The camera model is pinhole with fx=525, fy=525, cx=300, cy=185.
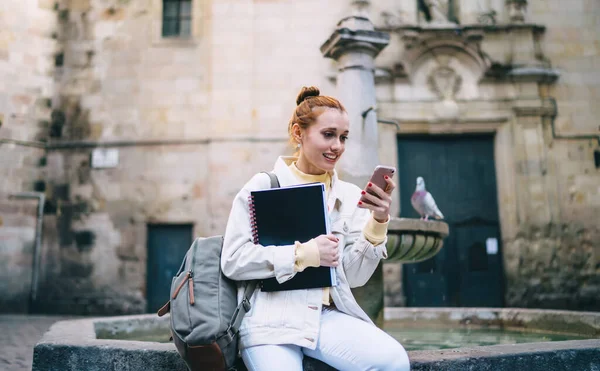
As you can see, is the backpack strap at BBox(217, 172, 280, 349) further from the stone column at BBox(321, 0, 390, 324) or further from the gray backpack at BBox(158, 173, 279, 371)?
the stone column at BBox(321, 0, 390, 324)

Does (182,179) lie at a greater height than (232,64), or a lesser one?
lesser

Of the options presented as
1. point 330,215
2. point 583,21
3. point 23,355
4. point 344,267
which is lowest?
point 23,355

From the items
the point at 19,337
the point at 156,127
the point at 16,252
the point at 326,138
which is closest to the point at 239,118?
the point at 156,127

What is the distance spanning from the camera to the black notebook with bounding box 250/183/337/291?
2010 millimetres

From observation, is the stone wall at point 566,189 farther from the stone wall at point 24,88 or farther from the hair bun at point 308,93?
the stone wall at point 24,88

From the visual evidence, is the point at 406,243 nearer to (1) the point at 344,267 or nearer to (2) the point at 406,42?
(1) the point at 344,267

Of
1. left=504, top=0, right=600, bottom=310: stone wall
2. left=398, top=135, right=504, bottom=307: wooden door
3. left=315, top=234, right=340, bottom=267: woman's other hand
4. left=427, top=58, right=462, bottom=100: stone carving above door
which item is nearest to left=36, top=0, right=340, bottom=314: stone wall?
left=427, top=58, right=462, bottom=100: stone carving above door

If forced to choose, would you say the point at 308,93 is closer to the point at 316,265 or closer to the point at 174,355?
the point at 316,265

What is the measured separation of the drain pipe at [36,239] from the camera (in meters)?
10.0

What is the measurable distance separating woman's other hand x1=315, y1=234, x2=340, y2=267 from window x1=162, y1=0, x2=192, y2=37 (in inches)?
381

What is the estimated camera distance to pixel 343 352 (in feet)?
6.32

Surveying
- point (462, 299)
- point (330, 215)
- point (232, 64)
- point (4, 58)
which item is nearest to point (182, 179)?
point (232, 64)

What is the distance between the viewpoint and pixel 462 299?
9.56 meters

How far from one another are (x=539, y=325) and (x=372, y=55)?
2884 mm
